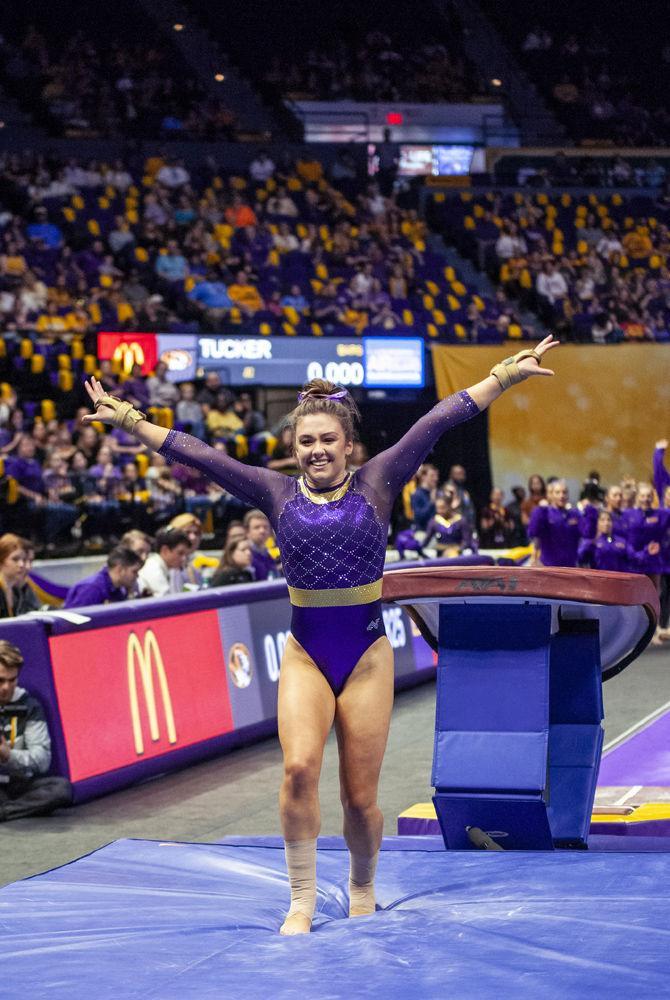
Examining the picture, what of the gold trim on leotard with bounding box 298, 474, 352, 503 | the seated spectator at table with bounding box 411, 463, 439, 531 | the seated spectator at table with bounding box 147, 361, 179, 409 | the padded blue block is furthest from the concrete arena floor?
the seated spectator at table with bounding box 147, 361, 179, 409

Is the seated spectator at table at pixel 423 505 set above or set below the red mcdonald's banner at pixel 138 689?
above

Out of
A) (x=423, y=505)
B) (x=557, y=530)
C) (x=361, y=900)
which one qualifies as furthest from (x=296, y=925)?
(x=423, y=505)

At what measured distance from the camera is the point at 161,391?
53.8ft

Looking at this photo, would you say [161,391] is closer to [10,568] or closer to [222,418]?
[222,418]

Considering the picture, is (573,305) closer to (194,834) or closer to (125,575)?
(125,575)

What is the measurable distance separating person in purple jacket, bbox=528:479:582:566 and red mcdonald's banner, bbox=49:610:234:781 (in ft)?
16.7

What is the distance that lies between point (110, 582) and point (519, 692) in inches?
168

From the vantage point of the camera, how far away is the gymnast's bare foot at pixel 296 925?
12.6ft

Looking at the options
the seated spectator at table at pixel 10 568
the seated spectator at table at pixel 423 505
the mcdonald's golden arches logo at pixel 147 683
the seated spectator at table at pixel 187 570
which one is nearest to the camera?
the mcdonald's golden arches logo at pixel 147 683

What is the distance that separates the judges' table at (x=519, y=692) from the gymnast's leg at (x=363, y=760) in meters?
0.66

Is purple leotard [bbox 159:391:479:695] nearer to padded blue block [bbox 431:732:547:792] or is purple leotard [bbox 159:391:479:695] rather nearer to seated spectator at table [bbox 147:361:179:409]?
padded blue block [bbox 431:732:547:792]

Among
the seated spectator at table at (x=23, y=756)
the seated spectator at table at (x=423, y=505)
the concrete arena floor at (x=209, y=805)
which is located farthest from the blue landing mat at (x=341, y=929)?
the seated spectator at table at (x=423, y=505)

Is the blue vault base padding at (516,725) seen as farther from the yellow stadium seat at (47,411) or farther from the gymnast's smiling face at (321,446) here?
the yellow stadium seat at (47,411)

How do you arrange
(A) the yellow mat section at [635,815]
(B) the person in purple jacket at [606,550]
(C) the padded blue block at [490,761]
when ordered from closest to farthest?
1. (C) the padded blue block at [490,761]
2. (A) the yellow mat section at [635,815]
3. (B) the person in purple jacket at [606,550]
